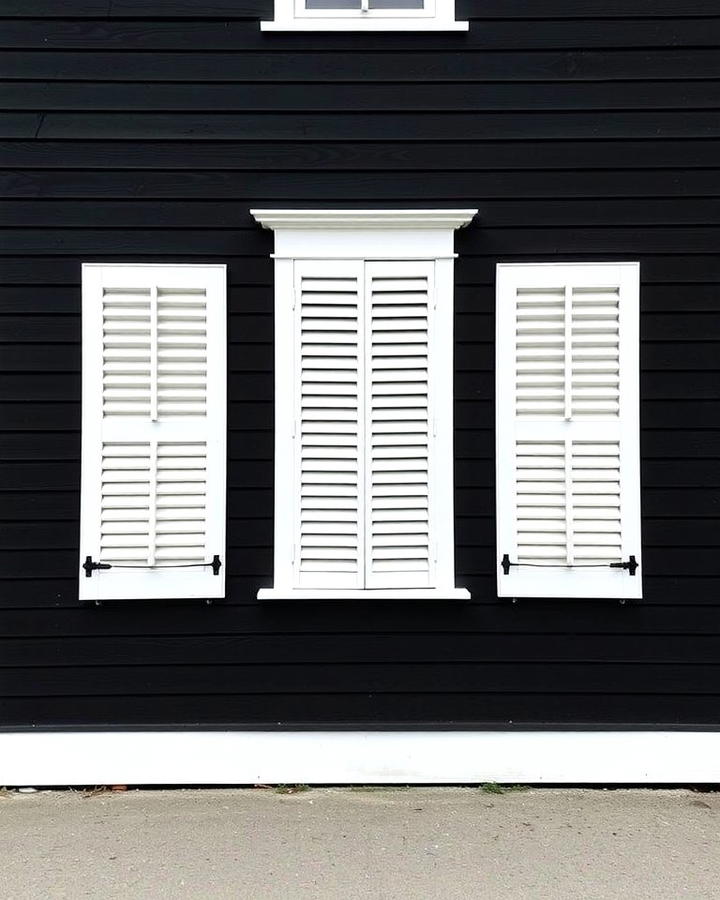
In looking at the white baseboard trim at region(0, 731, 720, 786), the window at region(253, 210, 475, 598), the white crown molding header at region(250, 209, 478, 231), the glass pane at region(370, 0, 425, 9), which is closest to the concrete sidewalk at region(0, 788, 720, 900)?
the white baseboard trim at region(0, 731, 720, 786)

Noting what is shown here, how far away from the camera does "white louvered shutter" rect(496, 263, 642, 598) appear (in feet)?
13.1

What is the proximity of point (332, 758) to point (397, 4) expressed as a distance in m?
4.05

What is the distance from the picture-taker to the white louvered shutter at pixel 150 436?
3.98 m

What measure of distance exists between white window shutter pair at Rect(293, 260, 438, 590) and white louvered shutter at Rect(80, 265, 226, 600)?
1.48ft

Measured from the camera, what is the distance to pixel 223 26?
13.2 feet

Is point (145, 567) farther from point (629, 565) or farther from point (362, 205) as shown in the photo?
point (629, 565)

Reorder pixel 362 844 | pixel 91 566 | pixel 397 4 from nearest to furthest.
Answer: pixel 362 844, pixel 91 566, pixel 397 4

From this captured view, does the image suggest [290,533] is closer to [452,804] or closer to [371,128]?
[452,804]

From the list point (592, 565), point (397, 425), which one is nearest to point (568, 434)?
point (592, 565)

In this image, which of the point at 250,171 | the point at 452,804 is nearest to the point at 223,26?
the point at 250,171

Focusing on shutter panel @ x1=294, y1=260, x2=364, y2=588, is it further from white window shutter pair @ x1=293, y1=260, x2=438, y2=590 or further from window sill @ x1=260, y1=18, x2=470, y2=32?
window sill @ x1=260, y1=18, x2=470, y2=32

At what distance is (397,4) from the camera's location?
4074 millimetres

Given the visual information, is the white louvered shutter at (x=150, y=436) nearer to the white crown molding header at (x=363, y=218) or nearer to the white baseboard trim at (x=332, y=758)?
the white crown molding header at (x=363, y=218)

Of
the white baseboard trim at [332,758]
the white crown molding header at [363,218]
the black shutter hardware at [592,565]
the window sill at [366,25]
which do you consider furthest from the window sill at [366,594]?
the window sill at [366,25]
